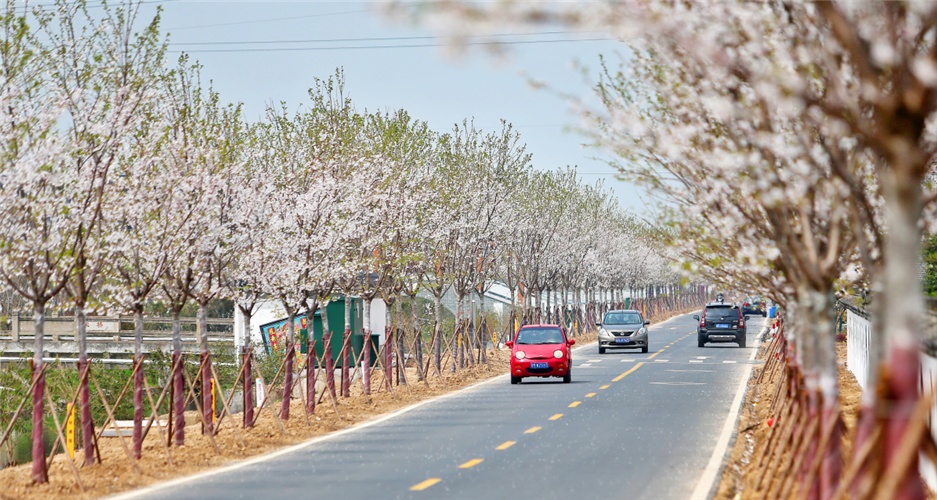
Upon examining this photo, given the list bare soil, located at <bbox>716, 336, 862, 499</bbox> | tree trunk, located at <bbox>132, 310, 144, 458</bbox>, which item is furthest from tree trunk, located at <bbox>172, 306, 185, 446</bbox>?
bare soil, located at <bbox>716, 336, 862, 499</bbox>

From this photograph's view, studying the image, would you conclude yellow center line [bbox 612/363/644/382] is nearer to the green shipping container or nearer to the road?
the road

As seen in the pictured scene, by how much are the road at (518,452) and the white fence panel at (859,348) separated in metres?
2.89

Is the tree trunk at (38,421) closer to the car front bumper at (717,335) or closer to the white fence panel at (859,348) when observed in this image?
the white fence panel at (859,348)

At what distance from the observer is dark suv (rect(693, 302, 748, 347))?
5884 centimetres

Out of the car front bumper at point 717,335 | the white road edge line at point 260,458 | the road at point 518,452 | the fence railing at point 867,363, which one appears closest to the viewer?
the fence railing at point 867,363

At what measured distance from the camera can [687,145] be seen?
1329cm

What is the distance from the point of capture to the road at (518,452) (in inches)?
616

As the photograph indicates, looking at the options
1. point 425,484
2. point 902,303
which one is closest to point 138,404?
point 425,484

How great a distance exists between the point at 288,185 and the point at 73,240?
11841mm

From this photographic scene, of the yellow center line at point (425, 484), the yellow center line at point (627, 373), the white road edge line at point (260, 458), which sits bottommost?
the white road edge line at point (260, 458)

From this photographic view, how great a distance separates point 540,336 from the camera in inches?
1453

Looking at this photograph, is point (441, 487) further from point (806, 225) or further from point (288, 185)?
point (288, 185)

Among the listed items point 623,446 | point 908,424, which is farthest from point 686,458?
point 908,424

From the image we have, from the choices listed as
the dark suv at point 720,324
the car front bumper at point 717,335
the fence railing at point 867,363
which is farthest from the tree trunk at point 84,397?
the car front bumper at point 717,335
